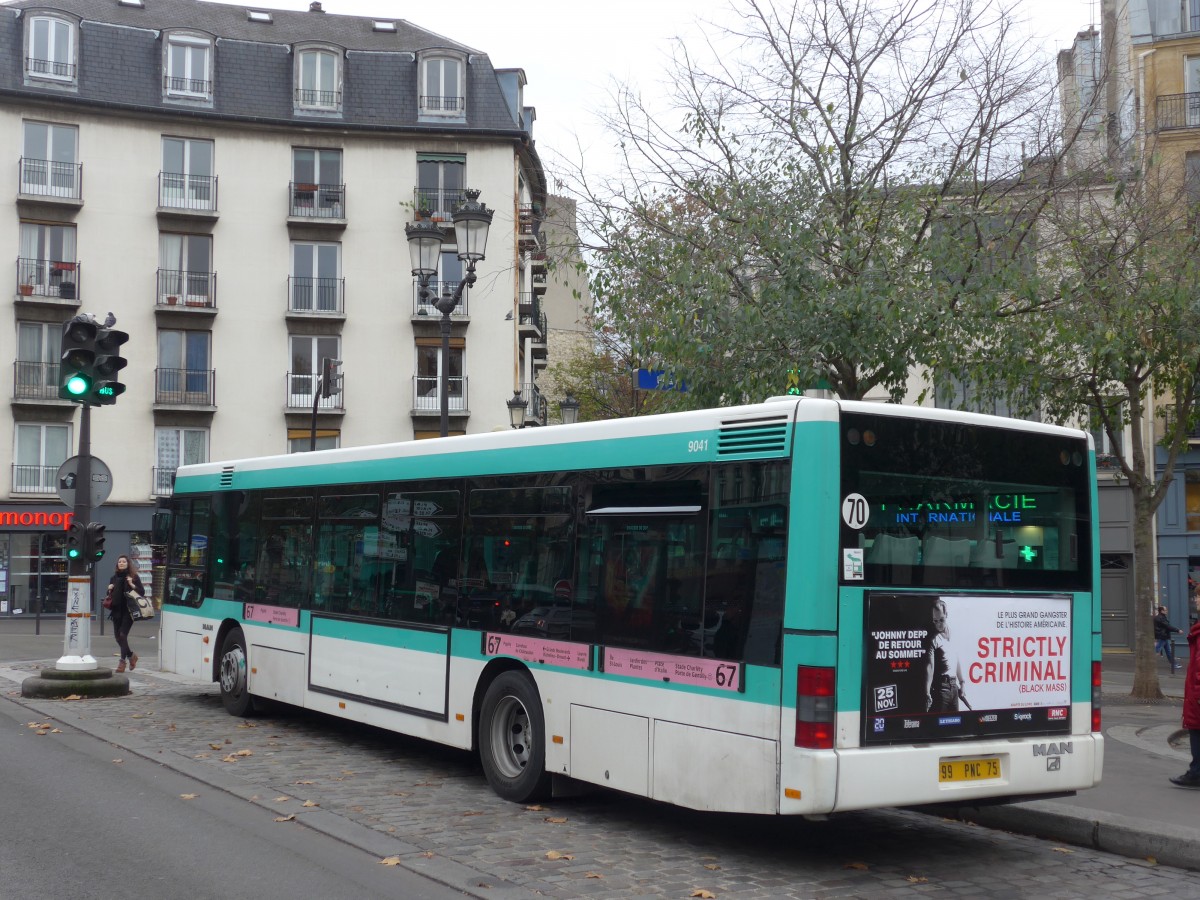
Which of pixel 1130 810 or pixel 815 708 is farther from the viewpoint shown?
pixel 1130 810

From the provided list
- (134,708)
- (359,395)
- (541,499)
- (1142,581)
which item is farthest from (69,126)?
(541,499)

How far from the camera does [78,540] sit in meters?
15.5

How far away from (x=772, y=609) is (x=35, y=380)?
3870cm

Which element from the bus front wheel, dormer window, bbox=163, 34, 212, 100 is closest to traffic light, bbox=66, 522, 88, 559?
the bus front wheel

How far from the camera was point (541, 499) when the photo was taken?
30.8 feet

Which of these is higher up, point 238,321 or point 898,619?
point 238,321

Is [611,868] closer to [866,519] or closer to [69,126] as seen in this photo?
[866,519]

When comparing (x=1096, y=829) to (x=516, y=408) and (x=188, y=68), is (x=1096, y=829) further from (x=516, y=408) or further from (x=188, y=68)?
(x=188, y=68)

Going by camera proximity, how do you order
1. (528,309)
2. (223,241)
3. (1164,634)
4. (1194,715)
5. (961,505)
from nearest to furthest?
(961,505) → (1194,715) → (1164,634) → (223,241) → (528,309)

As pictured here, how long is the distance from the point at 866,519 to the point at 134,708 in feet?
33.0

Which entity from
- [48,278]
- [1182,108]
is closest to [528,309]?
[48,278]

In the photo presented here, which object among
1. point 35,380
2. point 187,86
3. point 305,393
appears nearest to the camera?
point 35,380

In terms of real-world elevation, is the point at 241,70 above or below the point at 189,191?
above

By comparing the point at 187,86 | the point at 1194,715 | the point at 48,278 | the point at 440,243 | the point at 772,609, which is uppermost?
the point at 187,86
